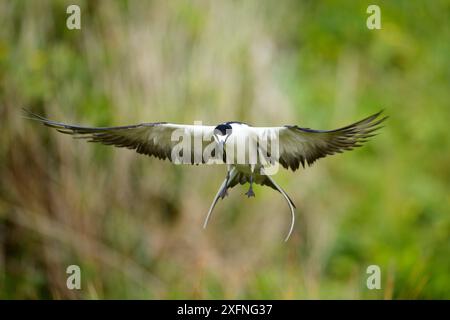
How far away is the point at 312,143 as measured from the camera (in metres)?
3.12

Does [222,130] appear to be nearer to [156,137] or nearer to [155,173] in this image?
[156,137]

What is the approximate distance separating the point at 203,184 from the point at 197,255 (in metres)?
0.56

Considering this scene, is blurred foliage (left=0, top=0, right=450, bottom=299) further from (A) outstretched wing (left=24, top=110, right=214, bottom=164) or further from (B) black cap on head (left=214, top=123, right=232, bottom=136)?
(B) black cap on head (left=214, top=123, right=232, bottom=136)

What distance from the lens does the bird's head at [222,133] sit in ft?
9.36

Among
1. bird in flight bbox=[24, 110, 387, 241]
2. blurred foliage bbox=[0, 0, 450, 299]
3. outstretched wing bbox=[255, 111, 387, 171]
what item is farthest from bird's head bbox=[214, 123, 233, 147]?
blurred foliage bbox=[0, 0, 450, 299]

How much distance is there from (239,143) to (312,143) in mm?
331

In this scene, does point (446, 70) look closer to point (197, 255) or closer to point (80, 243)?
point (197, 255)

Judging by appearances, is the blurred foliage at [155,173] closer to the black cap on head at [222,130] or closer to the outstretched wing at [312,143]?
the outstretched wing at [312,143]

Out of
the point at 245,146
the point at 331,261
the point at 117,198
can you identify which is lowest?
the point at 331,261

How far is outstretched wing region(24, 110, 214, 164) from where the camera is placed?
3.01 meters

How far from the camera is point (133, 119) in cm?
622

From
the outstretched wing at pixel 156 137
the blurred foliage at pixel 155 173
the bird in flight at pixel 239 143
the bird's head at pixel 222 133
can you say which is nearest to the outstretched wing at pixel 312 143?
the bird in flight at pixel 239 143

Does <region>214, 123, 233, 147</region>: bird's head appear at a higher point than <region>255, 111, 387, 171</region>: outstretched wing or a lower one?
higher
